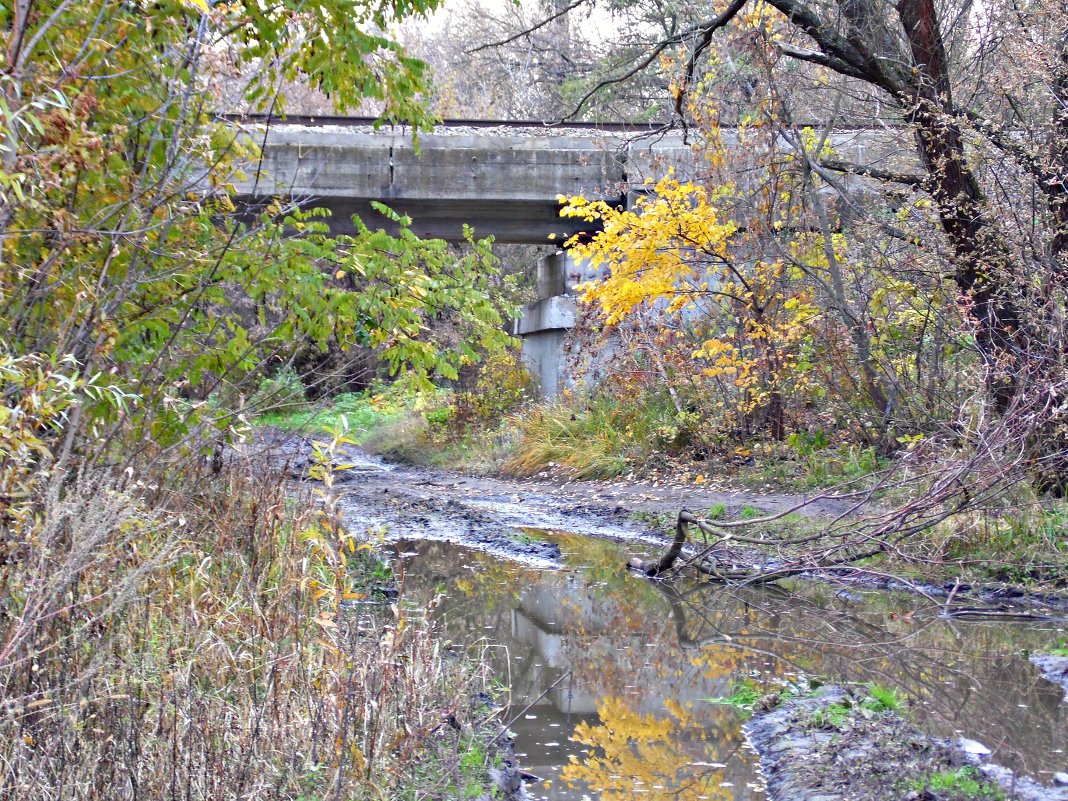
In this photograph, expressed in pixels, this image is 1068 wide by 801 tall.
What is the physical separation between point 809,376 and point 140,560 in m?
9.31

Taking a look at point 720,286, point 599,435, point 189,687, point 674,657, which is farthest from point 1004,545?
point 599,435

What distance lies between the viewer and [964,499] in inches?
318

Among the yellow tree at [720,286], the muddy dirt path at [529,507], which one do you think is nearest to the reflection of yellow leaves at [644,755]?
the muddy dirt path at [529,507]

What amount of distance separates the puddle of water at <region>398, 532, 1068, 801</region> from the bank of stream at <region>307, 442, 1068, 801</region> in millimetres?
13

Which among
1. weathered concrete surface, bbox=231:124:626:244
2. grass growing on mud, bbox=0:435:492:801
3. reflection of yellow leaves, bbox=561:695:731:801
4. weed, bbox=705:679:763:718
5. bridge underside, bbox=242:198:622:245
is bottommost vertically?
reflection of yellow leaves, bbox=561:695:731:801

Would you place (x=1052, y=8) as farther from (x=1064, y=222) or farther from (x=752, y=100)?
(x=752, y=100)

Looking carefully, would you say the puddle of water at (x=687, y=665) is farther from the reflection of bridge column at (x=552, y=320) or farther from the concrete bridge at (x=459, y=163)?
the reflection of bridge column at (x=552, y=320)

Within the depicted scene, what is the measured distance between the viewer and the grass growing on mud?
3627mm

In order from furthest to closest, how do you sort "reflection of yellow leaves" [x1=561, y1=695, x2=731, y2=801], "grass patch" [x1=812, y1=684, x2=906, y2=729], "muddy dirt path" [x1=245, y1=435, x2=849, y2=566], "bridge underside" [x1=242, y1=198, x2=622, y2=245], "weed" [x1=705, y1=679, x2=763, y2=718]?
"bridge underside" [x1=242, y1=198, x2=622, y2=245] → "muddy dirt path" [x1=245, y1=435, x2=849, y2=566] → "weed" [x1=705, y1=679, x2=763, y2=718] → "grass patch" [x1=812, y1=684, x2=906, y2=729] → "reflection of yellow leaves" [x1=561, y1=695, x2=731, y2=801]

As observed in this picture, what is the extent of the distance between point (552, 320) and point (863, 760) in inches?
584

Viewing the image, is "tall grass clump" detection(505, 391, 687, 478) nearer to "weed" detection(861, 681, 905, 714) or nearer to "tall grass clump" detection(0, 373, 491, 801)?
"weed" detection(861, 681, 905, 714)

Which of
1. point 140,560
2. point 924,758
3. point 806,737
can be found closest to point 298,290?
point 140,560

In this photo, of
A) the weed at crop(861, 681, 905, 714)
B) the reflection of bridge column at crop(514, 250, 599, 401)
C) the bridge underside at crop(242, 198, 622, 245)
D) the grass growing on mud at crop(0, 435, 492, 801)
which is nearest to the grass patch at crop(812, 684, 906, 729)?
the weed at crop(861, 681, 905, 714)

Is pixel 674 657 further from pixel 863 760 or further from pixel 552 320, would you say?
pixel 552 320
